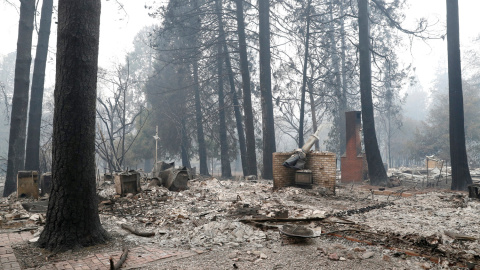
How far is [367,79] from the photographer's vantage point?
550 inches

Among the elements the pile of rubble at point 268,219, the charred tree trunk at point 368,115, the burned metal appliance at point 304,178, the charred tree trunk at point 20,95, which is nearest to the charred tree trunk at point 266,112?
the charred tree trunk at point 368,115

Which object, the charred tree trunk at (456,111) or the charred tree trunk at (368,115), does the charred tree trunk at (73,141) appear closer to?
the charred tree trunk at (456,111)

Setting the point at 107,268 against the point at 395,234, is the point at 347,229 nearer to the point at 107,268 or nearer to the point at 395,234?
the point at 395,234

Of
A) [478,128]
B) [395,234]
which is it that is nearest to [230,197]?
[395,234]

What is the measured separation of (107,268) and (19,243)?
1857 millimetres

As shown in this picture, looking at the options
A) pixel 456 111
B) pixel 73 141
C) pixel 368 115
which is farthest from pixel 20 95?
pixel 456 111

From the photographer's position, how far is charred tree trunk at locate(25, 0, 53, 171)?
11289 millimetres

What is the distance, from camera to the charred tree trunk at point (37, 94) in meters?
11.3

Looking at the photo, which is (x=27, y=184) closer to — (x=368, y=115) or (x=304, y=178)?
(x=304, y=178)

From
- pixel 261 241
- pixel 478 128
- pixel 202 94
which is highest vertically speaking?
→ pixel 202 94

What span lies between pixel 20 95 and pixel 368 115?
12.9m

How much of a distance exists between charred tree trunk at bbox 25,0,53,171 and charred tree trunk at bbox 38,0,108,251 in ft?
26.3

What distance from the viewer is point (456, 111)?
1145 centimetres

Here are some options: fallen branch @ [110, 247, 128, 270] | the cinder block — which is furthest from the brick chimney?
fallen branch @ [110, 247, 128, 270]
